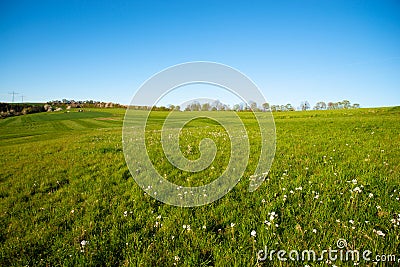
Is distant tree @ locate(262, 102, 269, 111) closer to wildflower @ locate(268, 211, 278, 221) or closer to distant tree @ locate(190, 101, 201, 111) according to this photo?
distant tree @ locate(190, 101, 201, 111)

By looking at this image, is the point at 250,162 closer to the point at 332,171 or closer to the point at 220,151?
the point at 220,151

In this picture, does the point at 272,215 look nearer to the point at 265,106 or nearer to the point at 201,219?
the point at 201,219

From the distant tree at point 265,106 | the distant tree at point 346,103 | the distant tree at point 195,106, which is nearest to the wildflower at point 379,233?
the distant tree at point 265,106

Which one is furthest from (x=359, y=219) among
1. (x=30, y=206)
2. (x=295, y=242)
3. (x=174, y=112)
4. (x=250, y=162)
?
(x=30, y=206)

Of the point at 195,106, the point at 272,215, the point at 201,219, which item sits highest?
the point at 195,106

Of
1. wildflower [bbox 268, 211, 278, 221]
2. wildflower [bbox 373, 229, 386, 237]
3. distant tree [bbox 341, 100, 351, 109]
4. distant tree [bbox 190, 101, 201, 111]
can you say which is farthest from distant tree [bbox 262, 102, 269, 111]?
distant tree [bbox 341, 100, 351, 109]

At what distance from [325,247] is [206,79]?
4.04 meters

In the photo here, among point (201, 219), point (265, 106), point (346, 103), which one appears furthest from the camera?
point (346, 103)

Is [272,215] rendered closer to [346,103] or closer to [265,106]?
[265,106]

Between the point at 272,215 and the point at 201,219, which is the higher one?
the point at 272,215

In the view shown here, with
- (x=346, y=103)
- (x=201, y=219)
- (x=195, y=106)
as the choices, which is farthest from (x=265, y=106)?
(x=346, y=103)

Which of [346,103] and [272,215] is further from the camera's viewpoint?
[346,103]

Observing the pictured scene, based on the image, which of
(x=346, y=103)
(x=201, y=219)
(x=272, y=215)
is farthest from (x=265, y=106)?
(x=346, y=103)

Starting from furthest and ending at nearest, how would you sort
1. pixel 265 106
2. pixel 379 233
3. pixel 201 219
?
1. pixel 265 106
2. pixel 201 219
3. pixel 379 233
